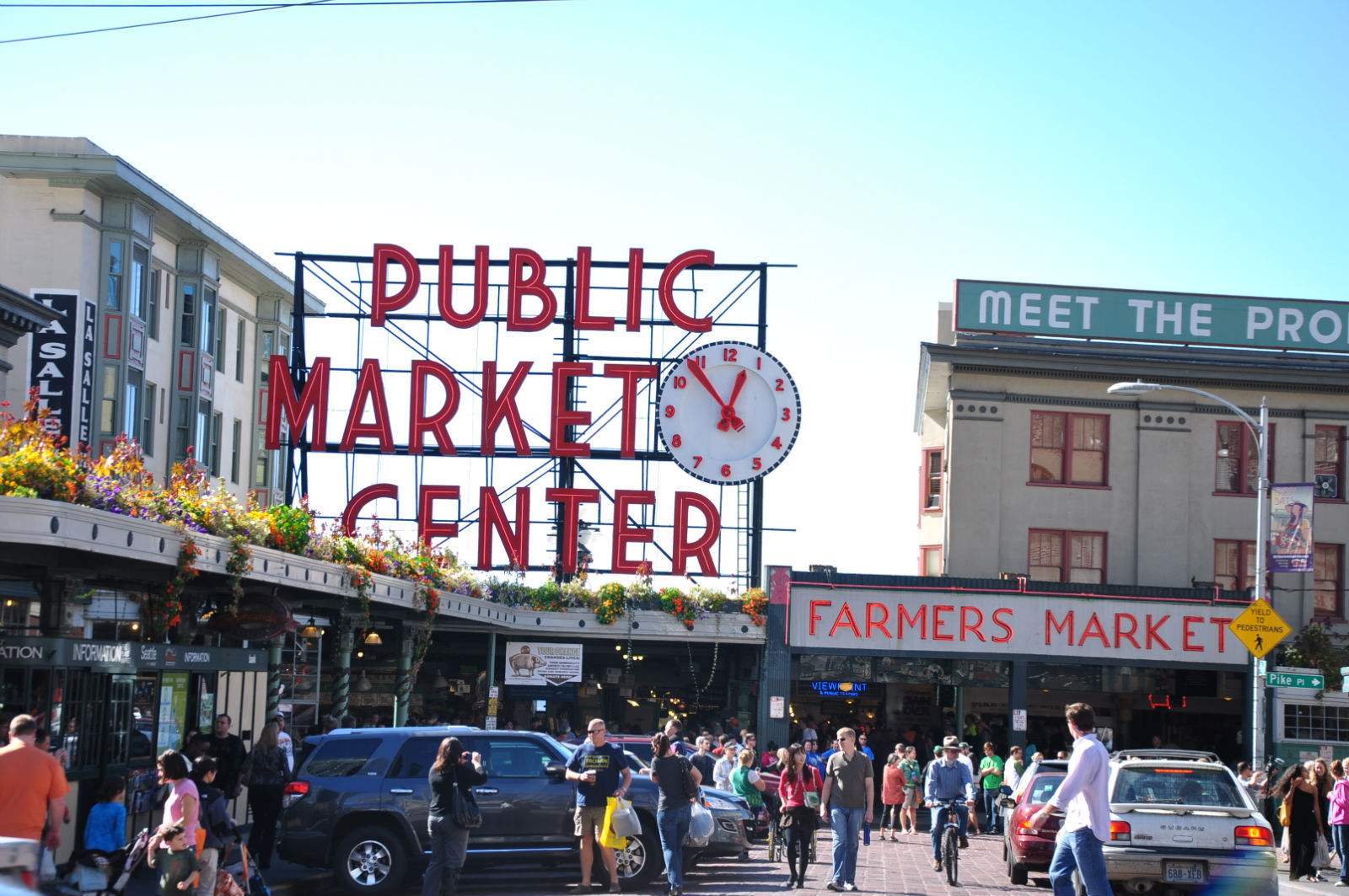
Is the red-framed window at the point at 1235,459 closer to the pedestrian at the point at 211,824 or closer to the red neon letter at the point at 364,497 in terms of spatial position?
the red neon letter at the point at 364,497

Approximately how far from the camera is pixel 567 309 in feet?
140

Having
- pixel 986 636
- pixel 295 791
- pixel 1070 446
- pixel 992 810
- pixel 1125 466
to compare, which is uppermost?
pixel 1070 446

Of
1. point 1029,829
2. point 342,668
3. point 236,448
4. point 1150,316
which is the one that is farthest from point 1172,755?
point 236,448

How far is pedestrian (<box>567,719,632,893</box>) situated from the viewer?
19.0 metres

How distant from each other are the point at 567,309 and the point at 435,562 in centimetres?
1178

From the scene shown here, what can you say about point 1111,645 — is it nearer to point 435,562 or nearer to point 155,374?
point 435,562

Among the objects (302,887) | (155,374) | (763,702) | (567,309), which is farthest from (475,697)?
(302,887)

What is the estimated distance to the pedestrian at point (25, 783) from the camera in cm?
1327

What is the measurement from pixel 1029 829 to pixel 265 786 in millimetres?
9242

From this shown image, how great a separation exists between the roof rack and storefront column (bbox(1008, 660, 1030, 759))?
18.5 m

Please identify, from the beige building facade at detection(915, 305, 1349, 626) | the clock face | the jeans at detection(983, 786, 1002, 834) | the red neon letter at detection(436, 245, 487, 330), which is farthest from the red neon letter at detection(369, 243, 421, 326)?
the jeans at detection(983, 786, 1002, 834)

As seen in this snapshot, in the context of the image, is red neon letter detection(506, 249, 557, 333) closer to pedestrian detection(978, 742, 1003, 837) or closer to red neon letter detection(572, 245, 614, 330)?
red neon letter detection(572, 245, 614, 330)

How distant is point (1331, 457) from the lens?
42.8 meters

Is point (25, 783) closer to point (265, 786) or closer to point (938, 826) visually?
point (265, 786)
